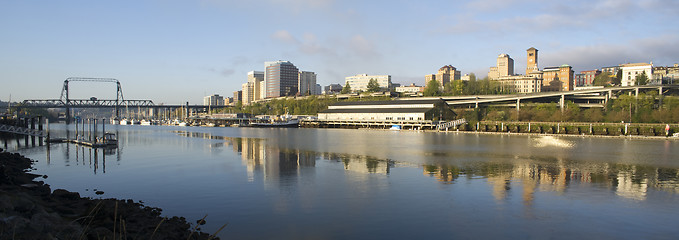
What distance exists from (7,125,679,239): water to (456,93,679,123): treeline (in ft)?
165

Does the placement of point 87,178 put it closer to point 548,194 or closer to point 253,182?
point 253,182

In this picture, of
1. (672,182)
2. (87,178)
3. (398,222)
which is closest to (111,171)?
(87,178)

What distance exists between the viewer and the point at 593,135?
63562 millimetres

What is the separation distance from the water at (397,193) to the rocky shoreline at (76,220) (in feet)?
4.04

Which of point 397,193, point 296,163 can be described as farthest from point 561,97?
point 397,193

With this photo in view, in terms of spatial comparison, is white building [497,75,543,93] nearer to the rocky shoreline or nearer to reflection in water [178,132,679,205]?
reflection in water [178,132,679,205]

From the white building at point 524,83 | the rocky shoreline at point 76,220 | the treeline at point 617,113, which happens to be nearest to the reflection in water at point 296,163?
the rocky shoreline at point 76,220

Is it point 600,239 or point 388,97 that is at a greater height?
point 388,97

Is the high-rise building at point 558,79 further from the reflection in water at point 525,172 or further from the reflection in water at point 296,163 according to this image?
the reflection in water at point 296,163

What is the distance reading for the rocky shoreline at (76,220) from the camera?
885 centimetres

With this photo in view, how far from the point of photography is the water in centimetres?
1293

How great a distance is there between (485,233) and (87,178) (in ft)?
65.3

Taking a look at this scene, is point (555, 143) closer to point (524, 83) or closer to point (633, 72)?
point (633, 72)

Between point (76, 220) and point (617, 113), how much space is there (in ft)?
292
